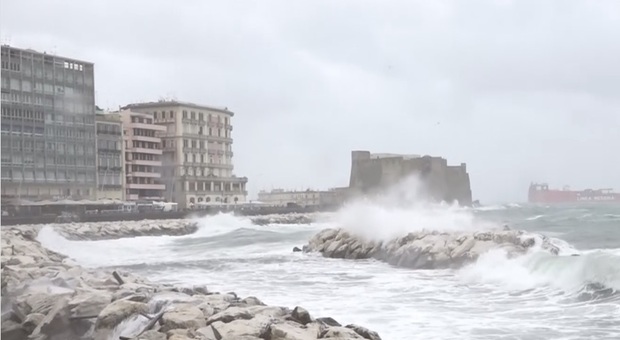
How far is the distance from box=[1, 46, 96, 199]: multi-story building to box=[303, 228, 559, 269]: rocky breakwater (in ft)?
40.4

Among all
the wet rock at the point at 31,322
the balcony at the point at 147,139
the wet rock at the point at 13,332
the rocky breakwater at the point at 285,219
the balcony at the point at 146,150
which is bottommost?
the wet rock at the point at 13,332

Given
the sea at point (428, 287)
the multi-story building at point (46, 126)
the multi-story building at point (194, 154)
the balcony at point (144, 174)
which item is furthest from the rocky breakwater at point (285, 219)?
the sea at point (428, 287)

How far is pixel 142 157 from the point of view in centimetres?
4769

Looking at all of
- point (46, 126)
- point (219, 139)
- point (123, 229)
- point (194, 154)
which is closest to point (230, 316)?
point (123, 229)

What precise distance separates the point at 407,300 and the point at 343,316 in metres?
1.55

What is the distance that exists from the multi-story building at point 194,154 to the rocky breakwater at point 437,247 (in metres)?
32.3

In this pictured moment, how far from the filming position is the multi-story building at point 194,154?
164 feet

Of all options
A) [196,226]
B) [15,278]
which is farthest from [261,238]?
[15,278]

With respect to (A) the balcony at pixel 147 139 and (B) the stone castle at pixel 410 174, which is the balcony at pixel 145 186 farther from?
(B) the stone castle at pixel 410 174

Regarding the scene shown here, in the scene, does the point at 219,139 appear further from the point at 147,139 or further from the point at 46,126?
the point at 46,126

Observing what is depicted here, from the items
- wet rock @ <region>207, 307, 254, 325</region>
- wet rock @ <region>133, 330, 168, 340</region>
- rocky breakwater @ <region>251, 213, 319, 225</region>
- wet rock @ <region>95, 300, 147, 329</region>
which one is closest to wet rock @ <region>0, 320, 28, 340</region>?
wet rock @ <region>95, 300, 147, 329</region>

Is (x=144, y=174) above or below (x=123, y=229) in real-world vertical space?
above

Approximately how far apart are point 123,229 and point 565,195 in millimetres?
→ 52144

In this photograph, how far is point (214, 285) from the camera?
37.3 feet
